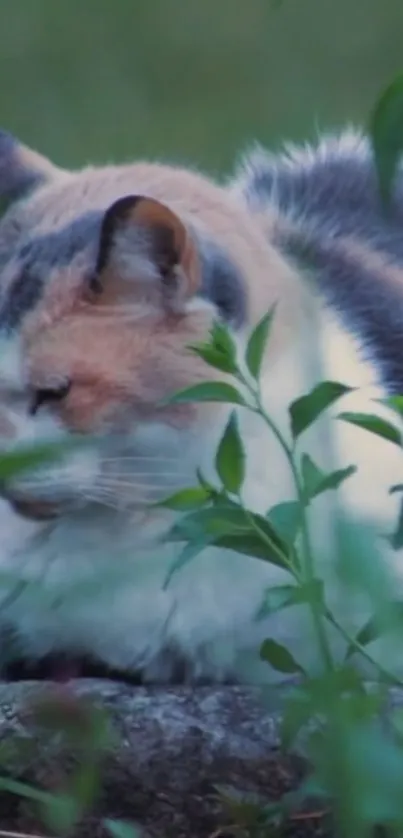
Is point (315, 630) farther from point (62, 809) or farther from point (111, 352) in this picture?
point (111, 352)

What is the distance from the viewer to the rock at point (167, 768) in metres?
1.07

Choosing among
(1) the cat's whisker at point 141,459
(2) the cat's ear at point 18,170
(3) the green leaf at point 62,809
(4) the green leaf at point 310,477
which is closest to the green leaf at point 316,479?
(4) the green leaf at point 310,477

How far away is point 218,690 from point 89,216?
398 mm

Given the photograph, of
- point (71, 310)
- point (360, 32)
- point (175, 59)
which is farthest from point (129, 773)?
point (175, 59)

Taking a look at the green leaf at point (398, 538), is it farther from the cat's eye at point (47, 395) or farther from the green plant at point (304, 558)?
the cat's eye at point (47, 395)

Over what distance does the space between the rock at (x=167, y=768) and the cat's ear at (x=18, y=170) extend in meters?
0.55

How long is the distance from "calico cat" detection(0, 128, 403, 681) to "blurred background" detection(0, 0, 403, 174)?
1453 millimetres

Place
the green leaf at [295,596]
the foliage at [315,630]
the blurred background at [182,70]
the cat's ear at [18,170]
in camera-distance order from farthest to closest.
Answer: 1. the blurred background at [182,70]
2. the cat's ear at [18,170]
3. the green leaf at [295,596]
4. the foliage at [315,630]

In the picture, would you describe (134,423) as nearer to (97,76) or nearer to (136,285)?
(136,285)

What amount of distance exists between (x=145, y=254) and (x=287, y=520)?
392mm

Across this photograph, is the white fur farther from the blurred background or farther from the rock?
the blurred background

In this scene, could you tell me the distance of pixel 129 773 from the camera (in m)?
1.09

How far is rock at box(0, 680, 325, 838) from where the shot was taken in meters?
1.07

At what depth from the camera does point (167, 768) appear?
109 cm
